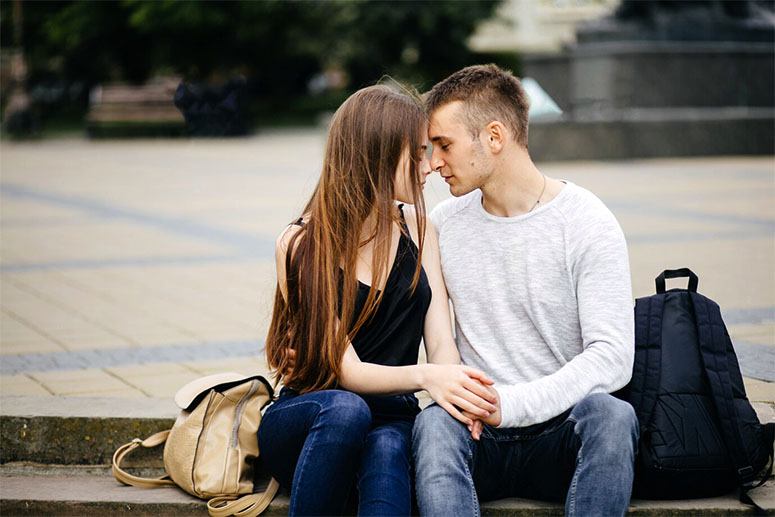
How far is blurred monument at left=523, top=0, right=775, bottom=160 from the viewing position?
16250mm

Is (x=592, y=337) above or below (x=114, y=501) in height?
above

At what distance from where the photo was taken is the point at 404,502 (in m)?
3.13

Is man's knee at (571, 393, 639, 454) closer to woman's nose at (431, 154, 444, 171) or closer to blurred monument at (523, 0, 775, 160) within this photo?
woman's nose at (431, 154, 444, 171)

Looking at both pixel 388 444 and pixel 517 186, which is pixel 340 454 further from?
pixel 517 186

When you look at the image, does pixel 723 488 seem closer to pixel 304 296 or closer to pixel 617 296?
pixel 617 296

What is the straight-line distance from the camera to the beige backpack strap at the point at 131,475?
147 inches

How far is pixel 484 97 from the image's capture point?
132 inches

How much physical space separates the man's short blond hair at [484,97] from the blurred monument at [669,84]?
12.5 m

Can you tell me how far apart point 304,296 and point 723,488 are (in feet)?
4.31

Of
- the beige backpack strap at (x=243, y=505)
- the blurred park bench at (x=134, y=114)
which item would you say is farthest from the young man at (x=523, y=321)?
the blurred park bench at (x=134, y=114)

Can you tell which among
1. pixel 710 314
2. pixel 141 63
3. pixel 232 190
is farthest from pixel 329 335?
pixel 141 63

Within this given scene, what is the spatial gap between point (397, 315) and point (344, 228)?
296mm

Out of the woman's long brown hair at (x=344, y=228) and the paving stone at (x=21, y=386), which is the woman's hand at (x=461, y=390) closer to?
the woman's long brown hair at (x=344, y=228)

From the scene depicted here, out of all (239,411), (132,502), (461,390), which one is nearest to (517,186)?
(461,390)
